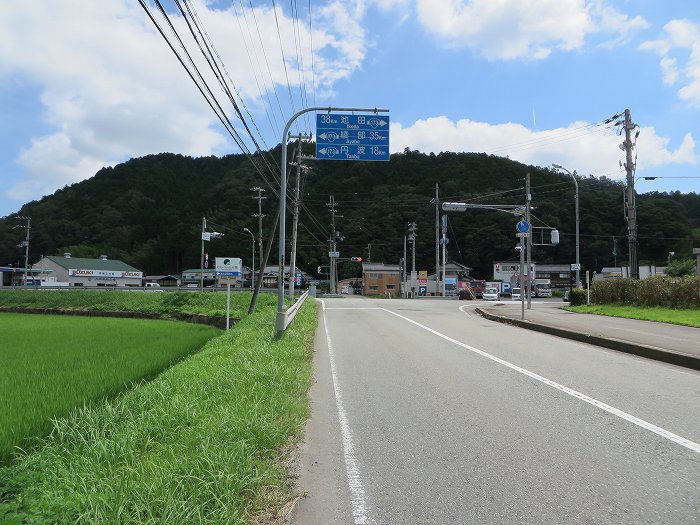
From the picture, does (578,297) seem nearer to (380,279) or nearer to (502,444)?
(502,444)

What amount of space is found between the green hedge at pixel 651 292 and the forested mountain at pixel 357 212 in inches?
1033

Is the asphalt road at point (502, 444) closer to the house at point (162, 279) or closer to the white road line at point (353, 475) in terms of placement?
the white road line at point (353, 475)

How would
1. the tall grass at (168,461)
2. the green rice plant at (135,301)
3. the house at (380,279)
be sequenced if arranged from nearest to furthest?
1. the tall grass at (168,461)
2. the green rice plant at (135,301)
3. the house at (380,279)

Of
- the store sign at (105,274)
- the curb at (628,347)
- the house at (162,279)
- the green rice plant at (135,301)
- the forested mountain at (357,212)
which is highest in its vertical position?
the forested mountain at (357,212)

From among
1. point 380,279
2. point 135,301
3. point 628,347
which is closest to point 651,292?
point 628,347

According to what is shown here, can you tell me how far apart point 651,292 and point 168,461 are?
964 inches

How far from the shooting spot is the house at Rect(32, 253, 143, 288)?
74250 mm

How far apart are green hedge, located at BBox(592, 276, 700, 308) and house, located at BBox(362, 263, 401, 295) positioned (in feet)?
192

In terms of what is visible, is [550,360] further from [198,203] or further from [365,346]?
[198,203]

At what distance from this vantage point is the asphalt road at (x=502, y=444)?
11.7 feet

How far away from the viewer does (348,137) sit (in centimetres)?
1605

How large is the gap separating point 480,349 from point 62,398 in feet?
29.0

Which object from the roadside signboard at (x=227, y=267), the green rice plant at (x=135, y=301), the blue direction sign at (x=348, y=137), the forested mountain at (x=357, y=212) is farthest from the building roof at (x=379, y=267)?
the blue direction sign at (x=348, y=137)

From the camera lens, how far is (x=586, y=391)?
722 cm
